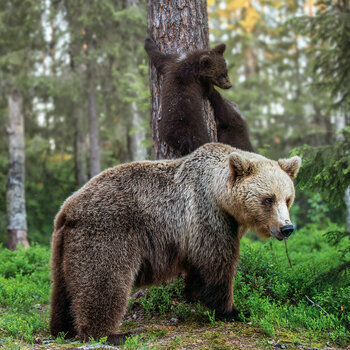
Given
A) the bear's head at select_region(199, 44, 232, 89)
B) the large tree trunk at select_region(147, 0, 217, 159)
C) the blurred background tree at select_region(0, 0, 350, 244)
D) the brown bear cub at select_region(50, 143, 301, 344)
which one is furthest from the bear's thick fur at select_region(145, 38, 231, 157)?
the blurred background tree at select_region(0, 0, 350, 244)

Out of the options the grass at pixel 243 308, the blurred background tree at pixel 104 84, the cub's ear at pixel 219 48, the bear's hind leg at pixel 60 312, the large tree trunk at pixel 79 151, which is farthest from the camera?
the large tree trunk at pixel 79 151

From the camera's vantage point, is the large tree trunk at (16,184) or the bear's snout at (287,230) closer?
the bear's snout at (287,230)

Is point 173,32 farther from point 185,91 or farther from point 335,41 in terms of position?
point 335,41

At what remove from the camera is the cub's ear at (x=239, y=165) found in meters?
4.18

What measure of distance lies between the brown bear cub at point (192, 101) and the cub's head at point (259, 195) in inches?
40.3

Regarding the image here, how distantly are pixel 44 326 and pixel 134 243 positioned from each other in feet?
5.24

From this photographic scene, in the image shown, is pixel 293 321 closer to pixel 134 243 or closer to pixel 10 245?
pixel 134 243

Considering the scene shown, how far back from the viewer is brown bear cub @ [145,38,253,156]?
5.18m

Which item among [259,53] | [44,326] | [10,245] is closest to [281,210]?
[44,326]

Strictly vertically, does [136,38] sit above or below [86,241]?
above

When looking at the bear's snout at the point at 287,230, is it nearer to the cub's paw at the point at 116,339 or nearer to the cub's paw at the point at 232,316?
the cub's paw at the point at 232,316

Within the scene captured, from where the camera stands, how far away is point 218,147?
481 cm

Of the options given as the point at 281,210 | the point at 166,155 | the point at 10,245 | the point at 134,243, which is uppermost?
the point at 166,155

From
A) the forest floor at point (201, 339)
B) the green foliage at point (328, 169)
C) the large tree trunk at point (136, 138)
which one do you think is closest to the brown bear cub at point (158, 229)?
the forest floor at point (201, 339)
